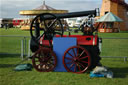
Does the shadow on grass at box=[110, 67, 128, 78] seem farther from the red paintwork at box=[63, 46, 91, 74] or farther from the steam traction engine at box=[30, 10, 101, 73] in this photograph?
the red paintwork at box=[63, 46, 91, 74]

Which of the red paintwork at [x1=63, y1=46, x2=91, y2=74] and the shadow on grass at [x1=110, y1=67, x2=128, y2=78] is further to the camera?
the shadow on grass at [x1=110, y1=67, x2=128, y2=78]

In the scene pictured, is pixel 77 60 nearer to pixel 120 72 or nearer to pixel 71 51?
pixel 71 51

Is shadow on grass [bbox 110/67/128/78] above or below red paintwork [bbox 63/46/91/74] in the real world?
below

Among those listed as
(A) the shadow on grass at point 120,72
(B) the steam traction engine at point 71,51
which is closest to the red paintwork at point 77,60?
(B) the steam traction engine at point 71,51

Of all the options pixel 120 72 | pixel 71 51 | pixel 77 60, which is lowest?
pixel 120 72

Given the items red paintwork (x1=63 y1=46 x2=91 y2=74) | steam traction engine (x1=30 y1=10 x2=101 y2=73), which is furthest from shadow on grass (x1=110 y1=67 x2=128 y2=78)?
→ red paintwork (x1=63 y1=46 x2=91 y2=74)

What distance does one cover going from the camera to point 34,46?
7.58 metres

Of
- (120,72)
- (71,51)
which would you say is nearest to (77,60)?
(71,51)

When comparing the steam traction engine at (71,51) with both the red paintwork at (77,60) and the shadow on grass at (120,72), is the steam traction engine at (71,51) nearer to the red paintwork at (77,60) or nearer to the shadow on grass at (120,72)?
the red paintwork at (77,60)

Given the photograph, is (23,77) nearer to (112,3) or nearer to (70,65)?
(70,65)

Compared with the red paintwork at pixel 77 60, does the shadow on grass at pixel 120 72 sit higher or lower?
lower

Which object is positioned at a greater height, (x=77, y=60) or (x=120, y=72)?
(x=77, y=60)

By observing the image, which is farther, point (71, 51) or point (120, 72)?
point (120, 72)

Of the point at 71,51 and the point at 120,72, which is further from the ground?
the point at 71,51
